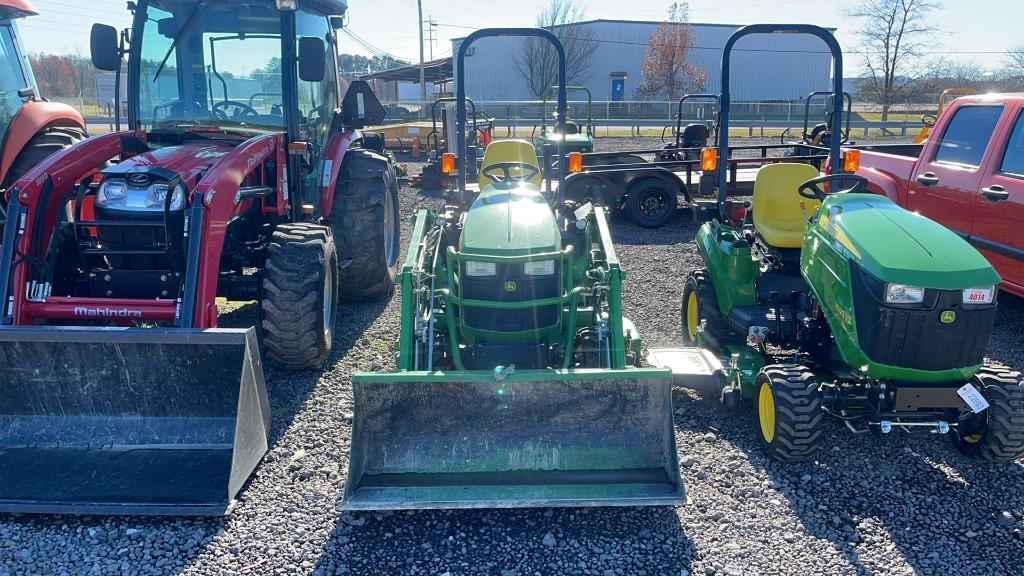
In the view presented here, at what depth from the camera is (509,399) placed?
11.2 ft

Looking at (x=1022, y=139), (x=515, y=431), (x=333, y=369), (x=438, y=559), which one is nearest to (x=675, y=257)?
(x=1022, y=139)

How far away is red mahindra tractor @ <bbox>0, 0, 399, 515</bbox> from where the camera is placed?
3607 millimetres

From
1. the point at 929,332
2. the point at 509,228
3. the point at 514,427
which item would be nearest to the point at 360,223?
the point at 509,228

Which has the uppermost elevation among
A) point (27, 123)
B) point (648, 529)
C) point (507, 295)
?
point (27, 123)

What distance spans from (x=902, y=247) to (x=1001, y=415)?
3.00 ft

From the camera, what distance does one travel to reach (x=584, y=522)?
3256 mm

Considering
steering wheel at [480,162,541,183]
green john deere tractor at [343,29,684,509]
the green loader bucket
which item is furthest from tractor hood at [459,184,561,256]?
the green loader bucket

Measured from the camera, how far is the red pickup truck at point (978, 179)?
18.1ft

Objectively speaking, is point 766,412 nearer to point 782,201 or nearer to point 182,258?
point 782,201

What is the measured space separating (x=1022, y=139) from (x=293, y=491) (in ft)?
18.7

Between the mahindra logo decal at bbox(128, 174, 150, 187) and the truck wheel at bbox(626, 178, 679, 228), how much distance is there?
699cm

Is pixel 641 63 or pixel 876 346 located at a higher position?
pixel 641 63

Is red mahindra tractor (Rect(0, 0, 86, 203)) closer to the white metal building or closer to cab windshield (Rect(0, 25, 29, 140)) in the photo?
cab windshield (Rect(0, 25, 29, 140))

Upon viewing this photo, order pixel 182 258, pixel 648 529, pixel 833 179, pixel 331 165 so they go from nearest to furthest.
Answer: pixel 648 529 < pixel 182 258 < pixel 833 179 < pixel 331 165
